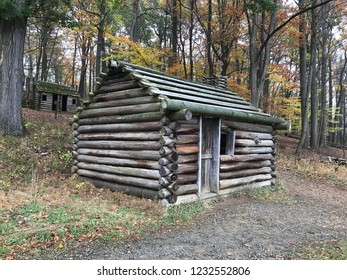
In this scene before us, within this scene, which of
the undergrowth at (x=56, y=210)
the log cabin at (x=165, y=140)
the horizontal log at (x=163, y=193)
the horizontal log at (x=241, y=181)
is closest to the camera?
the undergrowth at (x=56, y=210)

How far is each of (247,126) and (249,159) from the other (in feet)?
4.01

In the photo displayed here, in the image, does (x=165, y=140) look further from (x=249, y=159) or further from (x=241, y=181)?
(x=249, y=159)

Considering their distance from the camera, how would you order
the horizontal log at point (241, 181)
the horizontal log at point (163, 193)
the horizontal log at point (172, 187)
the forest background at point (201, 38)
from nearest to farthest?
the horizontal log at point (163, 193) → the horizontal log at point (172, 187) → the horizontal log at point (241, 181) → the forest background at point (201, 38)

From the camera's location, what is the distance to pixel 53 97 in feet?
82.9

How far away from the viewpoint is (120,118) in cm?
908

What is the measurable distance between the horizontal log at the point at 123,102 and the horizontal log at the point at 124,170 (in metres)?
1.99

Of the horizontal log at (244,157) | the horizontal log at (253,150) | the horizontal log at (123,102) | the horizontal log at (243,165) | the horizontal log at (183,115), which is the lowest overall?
the horizontal log at (243,165)

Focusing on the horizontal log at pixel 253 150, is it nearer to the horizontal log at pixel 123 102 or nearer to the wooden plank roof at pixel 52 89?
the horizontal log at pixel 123 102

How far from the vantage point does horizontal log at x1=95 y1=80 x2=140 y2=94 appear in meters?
8.92

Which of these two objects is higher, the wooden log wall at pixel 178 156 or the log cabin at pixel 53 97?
the log cabin at pixel 53 97

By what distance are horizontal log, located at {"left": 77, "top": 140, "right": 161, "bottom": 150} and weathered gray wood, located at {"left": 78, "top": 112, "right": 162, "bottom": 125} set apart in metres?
0.66

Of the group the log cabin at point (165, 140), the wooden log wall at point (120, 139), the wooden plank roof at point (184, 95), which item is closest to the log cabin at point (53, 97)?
the wooden log wall at point (120, 139)

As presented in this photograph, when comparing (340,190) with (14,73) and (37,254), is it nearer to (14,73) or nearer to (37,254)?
(37,254)

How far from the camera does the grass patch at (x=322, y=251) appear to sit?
5.15 meters
